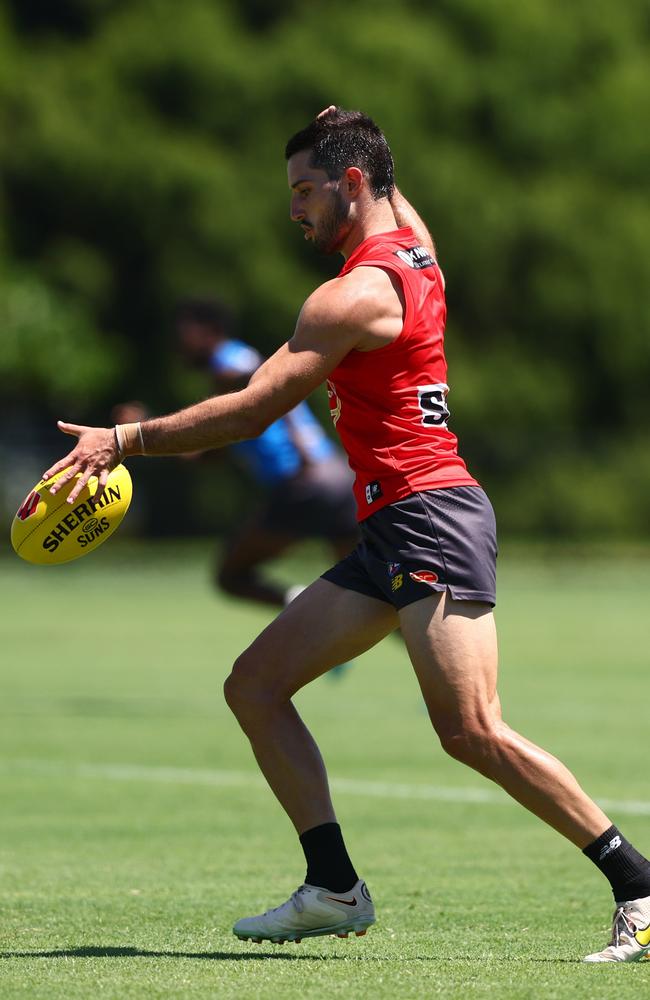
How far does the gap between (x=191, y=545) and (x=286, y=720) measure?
37004mm

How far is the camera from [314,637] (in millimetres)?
6117

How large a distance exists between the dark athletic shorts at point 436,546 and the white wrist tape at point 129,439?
0.82 metres

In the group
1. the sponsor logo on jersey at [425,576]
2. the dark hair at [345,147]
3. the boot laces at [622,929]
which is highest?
the dark hair at [345,147]

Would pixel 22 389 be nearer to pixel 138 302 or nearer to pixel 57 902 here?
pixel 138 302

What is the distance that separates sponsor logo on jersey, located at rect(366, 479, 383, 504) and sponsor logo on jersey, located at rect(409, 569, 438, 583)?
0.31m

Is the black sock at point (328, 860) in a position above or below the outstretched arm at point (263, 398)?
below

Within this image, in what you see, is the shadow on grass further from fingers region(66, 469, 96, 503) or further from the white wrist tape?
the white wrist tape

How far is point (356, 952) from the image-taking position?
6086 millimetres

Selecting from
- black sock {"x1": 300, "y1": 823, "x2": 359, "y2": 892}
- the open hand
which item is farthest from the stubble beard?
black sock {"x1": 300, "y1": 823, "x2": 359, "y2": 892}

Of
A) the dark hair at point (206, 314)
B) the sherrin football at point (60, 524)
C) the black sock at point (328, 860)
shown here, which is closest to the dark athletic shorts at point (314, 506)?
the dark hair at point (206, 314)

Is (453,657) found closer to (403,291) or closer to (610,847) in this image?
(610,847)

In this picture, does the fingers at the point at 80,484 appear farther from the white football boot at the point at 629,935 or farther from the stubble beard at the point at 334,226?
the white football boot at the point at 629,935

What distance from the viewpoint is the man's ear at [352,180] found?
6.08m

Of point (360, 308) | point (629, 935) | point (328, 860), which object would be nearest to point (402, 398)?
point (360, 308)
